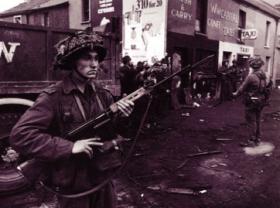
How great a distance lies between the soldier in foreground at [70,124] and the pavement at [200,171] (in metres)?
2.38

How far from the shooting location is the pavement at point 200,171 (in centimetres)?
520

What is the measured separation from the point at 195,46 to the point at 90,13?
220 inches

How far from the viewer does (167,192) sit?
543 cm

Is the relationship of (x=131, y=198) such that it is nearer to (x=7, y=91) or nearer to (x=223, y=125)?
(x=7, y=91)

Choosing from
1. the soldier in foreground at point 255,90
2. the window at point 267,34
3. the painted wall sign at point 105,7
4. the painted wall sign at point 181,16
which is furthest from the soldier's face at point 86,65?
the window at point 267,34

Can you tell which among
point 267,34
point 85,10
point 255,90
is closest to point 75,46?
point 255,90

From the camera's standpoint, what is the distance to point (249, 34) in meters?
21.0

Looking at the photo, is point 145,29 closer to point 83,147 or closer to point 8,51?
point 8,51

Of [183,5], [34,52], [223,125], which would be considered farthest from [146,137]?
[183,5]

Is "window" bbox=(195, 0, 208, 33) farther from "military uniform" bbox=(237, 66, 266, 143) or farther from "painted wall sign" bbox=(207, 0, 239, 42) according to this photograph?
"military uniform" bbox=(237, 66, 266, 143)

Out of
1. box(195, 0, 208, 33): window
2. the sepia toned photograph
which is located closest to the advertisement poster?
the sepia toned photograph

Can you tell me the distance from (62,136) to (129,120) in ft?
23.0

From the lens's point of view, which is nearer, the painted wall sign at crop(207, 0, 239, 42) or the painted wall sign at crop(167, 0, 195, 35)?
the painted wall sign at crop(167, 0, 195, 35)

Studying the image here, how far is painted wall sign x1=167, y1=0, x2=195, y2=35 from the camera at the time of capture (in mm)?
15805
